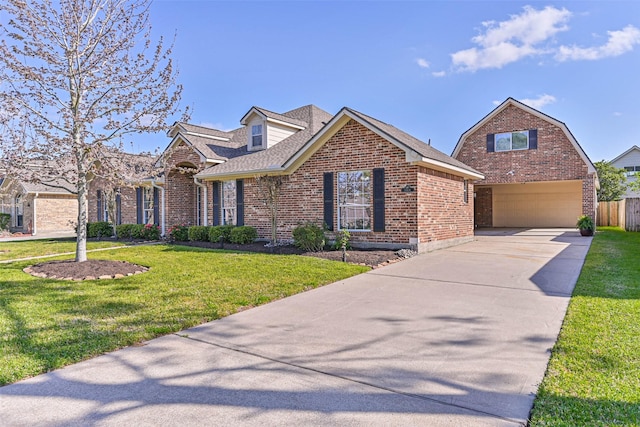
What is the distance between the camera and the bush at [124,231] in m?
18.4

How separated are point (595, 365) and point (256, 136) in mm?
16297

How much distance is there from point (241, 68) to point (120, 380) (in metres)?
14.1

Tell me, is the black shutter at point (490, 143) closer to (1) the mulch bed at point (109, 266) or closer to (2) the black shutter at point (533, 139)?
(2) the black shutter at point (533, 139)

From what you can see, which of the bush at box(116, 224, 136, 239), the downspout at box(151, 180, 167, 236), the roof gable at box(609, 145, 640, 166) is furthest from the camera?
the roof gable at box(609, 145, 640, 166)

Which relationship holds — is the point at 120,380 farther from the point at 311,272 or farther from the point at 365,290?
→ the point at 311,272

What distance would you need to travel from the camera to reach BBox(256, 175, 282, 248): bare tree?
13.8m

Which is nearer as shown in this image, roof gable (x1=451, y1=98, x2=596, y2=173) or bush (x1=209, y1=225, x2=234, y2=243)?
bush (x1=209, y1=225, x2=234, y2=243)

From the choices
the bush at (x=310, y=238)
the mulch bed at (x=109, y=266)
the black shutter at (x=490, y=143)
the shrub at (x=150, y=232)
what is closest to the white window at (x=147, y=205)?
the shrub at (x=150, y=232)

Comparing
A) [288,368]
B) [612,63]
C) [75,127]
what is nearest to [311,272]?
[288,368]

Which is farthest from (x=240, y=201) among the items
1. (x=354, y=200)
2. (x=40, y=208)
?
(x=40, y=208)

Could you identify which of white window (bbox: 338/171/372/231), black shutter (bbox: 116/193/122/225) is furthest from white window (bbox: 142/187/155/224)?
white window (bbox: 338/171/372/231)

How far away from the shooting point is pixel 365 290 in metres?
7.04

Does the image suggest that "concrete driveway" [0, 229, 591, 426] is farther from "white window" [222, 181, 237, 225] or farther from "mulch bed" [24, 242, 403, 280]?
"white window" [222, 181, 237, 225]

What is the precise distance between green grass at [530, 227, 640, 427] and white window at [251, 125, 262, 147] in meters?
14.2
